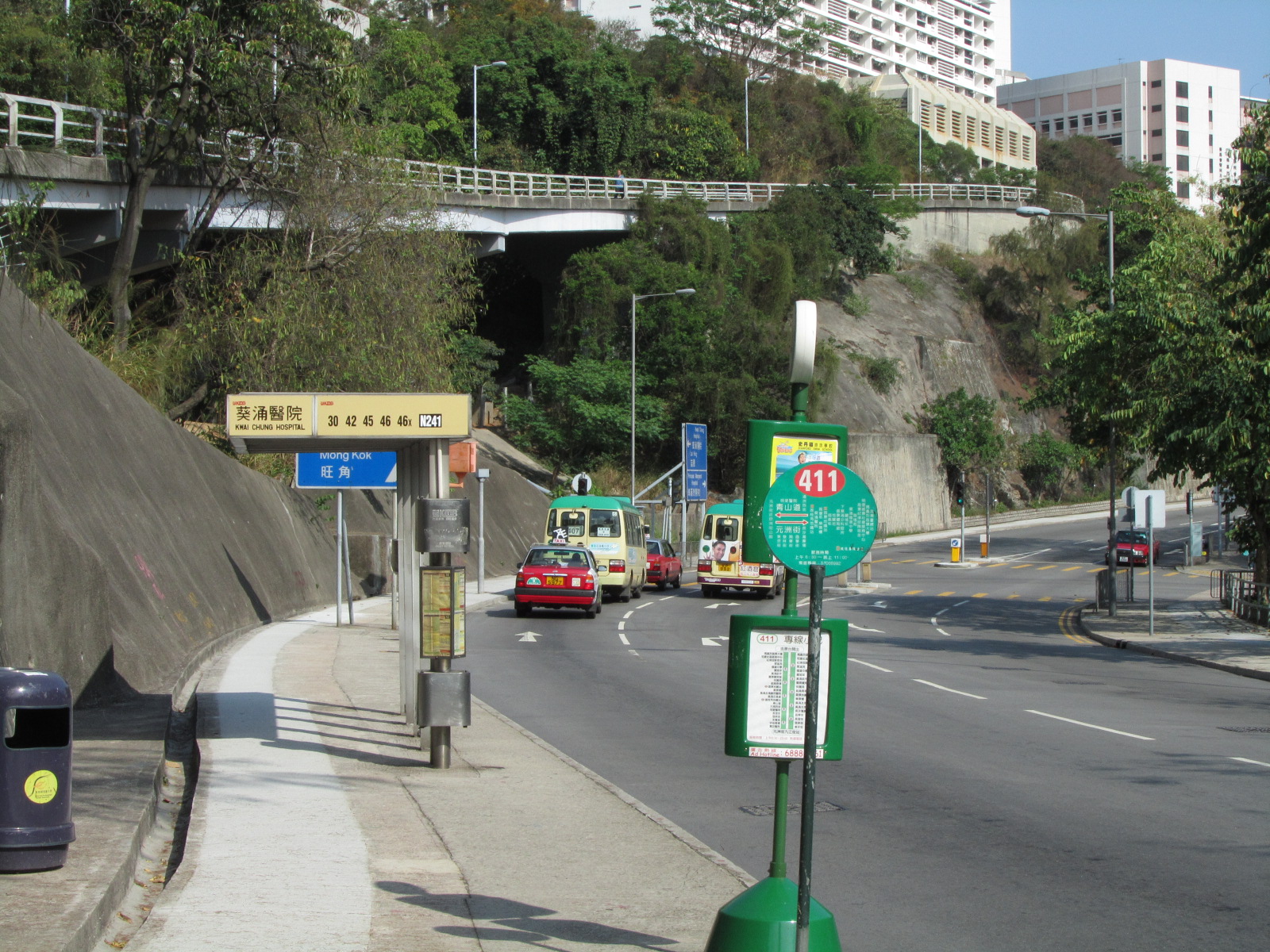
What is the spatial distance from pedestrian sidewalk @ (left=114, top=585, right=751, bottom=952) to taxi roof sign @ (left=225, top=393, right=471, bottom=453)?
2.68 m

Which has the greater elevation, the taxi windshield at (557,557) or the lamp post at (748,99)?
the lamp post at (748,99)

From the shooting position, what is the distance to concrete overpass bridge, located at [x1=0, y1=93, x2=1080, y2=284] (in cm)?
2897

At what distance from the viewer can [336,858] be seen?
751cm

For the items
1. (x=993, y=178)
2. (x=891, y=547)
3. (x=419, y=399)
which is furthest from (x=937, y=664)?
(x=993, y=178)

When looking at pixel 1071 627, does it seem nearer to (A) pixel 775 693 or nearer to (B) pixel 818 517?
(A) pixel 775 693

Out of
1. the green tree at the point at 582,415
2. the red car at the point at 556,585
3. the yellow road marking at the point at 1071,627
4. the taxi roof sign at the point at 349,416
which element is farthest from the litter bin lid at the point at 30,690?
the green tree at the point at 582,415

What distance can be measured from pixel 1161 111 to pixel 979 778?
13451 centimetres

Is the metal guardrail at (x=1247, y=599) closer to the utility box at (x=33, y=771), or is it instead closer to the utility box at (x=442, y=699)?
the utility box at (x=442, y=699)

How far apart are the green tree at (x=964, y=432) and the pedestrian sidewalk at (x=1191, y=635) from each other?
1524 inches

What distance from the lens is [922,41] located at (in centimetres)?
14125

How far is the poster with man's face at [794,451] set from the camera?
587cm

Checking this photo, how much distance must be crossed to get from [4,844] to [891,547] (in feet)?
194

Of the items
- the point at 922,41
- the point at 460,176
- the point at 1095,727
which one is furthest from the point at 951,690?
the point at 922,41

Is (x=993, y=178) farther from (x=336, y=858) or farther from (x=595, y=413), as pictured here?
(x=336, y=858)
